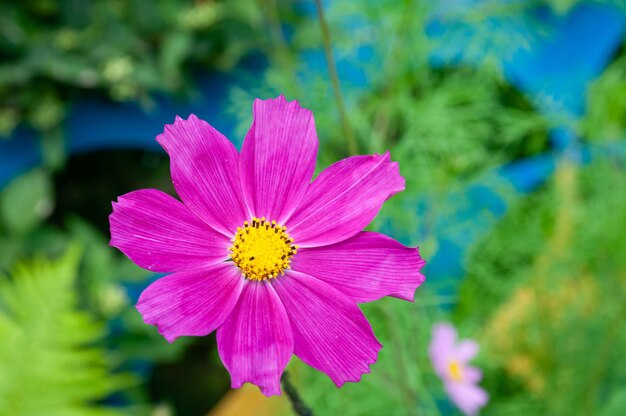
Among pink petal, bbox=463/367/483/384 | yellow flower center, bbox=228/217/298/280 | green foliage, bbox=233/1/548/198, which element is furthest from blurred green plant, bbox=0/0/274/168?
yellow flower center, bbox=228/217/298/280

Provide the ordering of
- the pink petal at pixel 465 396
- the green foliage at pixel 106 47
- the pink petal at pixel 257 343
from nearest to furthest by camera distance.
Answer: the pink petal at pixel 257 343
the pink petal at pixel 465 396
the green foliage at pixel 106 47

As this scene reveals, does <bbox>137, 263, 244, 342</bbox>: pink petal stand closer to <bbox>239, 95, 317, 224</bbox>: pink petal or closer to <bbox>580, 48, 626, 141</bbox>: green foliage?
<bbox>239, 95, 317, 224</bbox>: pink petal

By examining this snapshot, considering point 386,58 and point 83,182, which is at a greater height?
point 83,182

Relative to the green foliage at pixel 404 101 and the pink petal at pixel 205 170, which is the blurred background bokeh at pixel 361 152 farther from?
the pink petal at pixel 205 170

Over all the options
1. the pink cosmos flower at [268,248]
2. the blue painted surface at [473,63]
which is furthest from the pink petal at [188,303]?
the blue painted surface at [473,63]

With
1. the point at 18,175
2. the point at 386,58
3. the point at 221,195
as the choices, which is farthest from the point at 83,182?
the point at 221,195

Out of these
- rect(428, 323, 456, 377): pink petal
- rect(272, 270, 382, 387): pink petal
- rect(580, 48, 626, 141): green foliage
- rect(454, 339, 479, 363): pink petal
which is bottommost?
rect(272, 270, 382, 387): pink petal

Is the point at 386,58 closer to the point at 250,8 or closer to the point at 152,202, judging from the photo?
the point at 250,8
